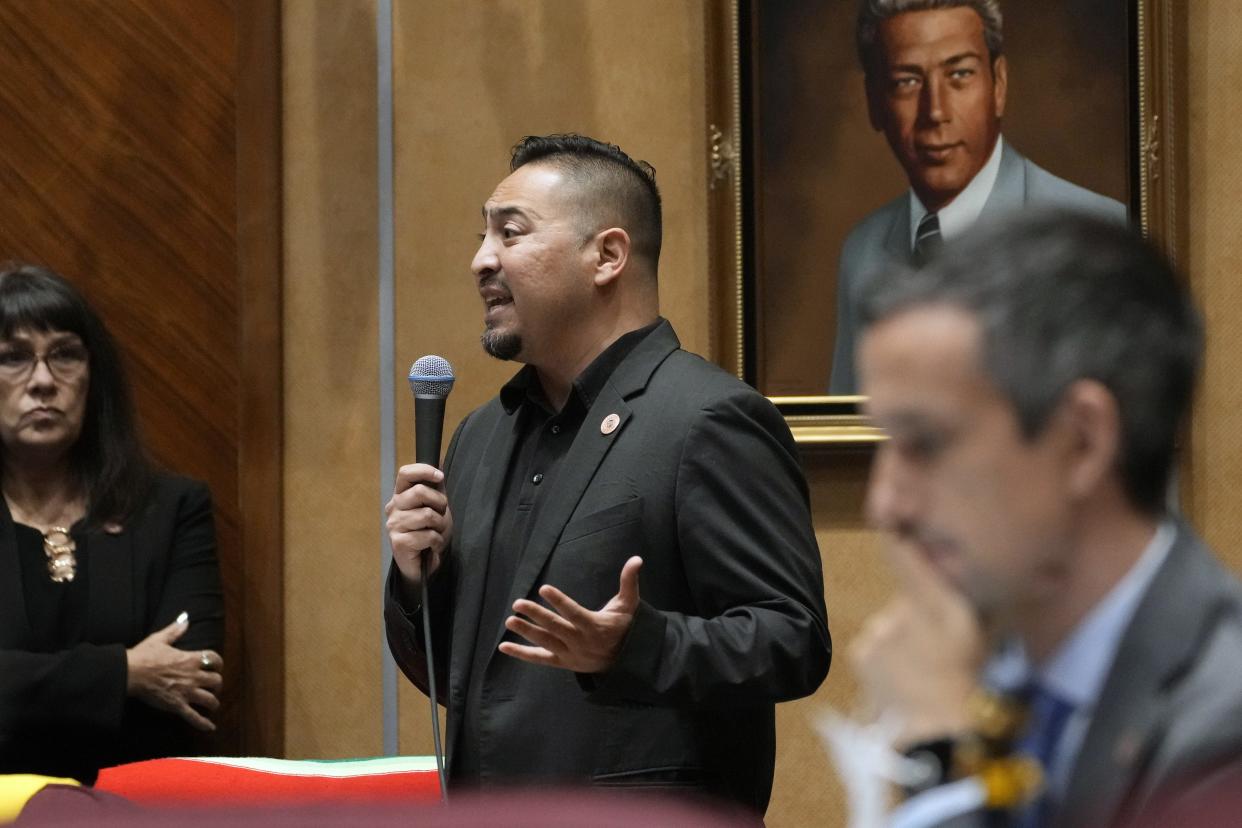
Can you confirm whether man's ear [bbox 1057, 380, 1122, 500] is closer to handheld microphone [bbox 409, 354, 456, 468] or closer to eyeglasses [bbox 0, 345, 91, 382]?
handheld microphone [bbox 409, 354, 456, 468]

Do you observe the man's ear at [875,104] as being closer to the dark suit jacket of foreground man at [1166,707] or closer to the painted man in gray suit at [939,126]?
the painted man in gray suit at [939,126]

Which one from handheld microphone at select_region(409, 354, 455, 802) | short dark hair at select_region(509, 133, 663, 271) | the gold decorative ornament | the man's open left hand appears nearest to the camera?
the man's open left hand

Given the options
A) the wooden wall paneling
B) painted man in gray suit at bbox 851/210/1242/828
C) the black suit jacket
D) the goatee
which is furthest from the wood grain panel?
painted man in gray suit at bbox 851/210/1242/828

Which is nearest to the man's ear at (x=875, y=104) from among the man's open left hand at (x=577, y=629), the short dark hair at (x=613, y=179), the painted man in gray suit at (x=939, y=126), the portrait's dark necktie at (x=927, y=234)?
the painted man in gray suit at (x=939, y=126)

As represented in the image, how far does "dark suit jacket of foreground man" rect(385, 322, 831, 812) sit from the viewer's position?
236 centimetres

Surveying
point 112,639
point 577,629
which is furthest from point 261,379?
point 577,629

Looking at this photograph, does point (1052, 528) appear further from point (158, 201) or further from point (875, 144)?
point (158, 201)

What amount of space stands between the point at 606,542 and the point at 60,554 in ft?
5.37

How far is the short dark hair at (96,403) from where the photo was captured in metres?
3.59

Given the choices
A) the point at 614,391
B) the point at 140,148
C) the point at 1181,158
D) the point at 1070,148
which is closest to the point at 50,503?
the point at 140,148

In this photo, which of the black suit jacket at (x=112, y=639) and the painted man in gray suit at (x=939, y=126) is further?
the painted man in gray suit at (x=939, y=126)

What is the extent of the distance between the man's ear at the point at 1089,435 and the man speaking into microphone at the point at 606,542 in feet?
3.74

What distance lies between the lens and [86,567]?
352 centimetres

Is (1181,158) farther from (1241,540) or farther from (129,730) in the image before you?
(129,730)
